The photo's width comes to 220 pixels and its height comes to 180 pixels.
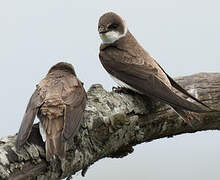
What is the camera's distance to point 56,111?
3385mm

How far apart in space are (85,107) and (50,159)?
A: 26.6 inches

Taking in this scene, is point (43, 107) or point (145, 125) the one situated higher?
point (43, 107)

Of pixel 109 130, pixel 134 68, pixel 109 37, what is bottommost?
pixel 109 130

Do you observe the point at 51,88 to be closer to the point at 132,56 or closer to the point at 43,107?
the point at 43,107

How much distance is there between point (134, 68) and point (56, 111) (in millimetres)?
1107

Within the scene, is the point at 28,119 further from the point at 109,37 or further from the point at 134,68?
the point at 109,37

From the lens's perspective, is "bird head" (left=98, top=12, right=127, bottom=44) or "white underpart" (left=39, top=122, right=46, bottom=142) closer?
"white underpart" (left=39, top=122, right=46, bottom=142)

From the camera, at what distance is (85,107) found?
3549 mm

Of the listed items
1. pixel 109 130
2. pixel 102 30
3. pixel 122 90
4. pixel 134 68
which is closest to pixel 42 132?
pixel 109 130

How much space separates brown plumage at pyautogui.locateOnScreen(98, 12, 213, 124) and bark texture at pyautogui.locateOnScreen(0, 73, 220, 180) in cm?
10

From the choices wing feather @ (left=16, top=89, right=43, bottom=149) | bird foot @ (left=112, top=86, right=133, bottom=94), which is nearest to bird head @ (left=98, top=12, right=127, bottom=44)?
bird foot @ (left=112, top=86, right=133, bottom=94)

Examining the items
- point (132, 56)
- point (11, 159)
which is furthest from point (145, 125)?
point (11, 159)

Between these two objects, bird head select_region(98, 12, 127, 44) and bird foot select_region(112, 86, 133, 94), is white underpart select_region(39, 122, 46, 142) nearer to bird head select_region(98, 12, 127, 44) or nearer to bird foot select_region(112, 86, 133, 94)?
bird foot select_region(112, 86, 133, 94)

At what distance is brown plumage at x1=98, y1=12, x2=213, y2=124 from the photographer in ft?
13.0
